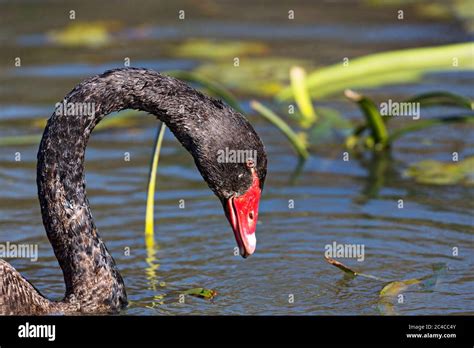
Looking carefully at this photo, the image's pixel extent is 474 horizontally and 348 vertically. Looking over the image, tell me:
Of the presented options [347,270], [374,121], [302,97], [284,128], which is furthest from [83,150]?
[302,97]

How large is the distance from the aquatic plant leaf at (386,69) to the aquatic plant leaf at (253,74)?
1351 mm

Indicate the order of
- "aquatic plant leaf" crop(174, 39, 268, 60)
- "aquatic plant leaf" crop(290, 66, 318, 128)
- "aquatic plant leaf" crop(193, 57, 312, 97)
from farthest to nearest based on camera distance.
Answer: "aquatic plant leaf" crop(174, 39, 268, 60) < "aquatic plant leaf" crop(193, 57, 312, 97) < "aquatic plant leaf" crop(290, 66, 318, 128)

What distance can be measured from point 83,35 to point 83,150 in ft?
23.5

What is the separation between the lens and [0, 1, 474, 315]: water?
7090mm

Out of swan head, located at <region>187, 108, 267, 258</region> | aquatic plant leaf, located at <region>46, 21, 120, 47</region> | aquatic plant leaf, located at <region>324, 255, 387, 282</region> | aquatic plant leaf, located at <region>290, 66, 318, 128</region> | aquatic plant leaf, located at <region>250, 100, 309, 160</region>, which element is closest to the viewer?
swan head, located at <region>187, 108, 267, 258</region>

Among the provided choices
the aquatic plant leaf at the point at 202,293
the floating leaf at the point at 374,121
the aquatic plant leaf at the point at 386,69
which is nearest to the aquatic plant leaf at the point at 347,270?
the aquatic plant leaf at the point at 202,293

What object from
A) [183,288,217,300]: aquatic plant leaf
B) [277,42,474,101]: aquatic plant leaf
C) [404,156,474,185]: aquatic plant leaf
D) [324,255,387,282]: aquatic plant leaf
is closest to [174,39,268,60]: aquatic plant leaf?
[277,42,474,101]: aquatic plant leaf

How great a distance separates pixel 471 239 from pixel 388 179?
1.55 meters

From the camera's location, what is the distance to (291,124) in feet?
35.8

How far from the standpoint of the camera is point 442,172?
30.9 ft

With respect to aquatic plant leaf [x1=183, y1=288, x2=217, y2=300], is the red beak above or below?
above

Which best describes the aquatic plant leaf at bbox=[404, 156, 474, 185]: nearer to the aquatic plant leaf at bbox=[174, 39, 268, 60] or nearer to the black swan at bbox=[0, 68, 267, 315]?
the black swan at bbox=[0, 68, 267, 315]

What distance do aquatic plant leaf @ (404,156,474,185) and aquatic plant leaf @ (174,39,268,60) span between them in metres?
3.60

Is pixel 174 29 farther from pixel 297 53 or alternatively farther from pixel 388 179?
pixel 388 179
